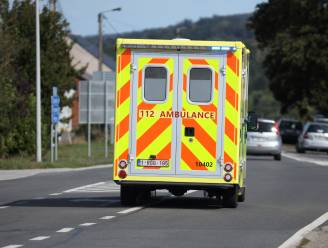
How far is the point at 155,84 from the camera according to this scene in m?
17.6

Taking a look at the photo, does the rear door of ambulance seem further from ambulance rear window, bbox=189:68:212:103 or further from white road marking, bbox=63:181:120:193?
white road marking, bbox=63:181:120:193

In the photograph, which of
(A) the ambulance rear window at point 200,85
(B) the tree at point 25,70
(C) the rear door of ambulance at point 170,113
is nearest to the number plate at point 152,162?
(C) the rear door of ambulance at point 170,113

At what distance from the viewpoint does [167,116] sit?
1755 cm

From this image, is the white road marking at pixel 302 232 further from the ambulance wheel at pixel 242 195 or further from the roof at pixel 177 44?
the roof at pixel 177 44

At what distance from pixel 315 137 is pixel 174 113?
114ft

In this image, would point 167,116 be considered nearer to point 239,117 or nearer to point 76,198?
point 239,117

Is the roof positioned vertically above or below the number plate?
above

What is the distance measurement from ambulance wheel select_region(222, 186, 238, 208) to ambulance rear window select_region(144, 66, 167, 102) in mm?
1974

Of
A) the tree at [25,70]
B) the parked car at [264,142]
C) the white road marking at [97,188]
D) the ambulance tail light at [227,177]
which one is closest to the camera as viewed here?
the ambulance tail light at [227,177]

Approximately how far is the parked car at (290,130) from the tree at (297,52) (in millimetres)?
956

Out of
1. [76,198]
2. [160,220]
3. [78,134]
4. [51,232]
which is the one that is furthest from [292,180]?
[78,134]

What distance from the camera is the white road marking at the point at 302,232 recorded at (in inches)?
505

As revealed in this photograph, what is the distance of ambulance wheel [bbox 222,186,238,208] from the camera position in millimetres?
18000

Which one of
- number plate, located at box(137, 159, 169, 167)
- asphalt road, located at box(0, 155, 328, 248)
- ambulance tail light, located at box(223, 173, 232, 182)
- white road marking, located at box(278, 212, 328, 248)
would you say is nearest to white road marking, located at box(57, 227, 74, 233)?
asphalt road, located at box(0, 155, 328, 248)
